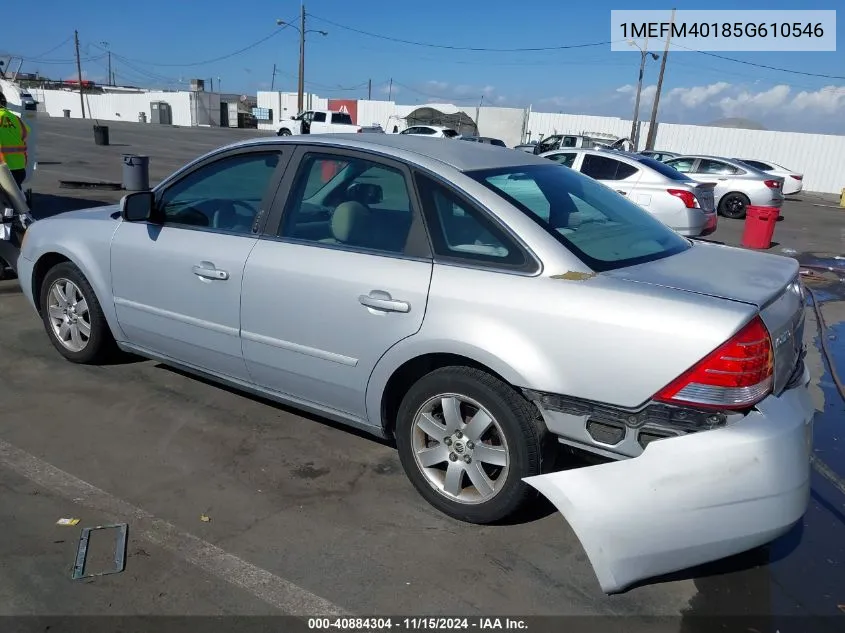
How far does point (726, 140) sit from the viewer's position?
1340 inches

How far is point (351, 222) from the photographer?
11.3ft

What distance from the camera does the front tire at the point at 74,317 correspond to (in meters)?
4.52

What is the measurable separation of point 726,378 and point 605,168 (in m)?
10.3

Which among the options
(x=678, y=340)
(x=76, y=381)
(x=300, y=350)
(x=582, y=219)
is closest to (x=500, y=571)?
(x=678, y=340)

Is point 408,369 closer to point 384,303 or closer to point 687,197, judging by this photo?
point 384,303

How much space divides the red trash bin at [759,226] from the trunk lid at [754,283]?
10.1m

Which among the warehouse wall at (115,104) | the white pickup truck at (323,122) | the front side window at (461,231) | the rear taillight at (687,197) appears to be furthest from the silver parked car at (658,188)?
the warehouse wall at (115,104)

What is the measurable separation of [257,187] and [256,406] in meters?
1.37

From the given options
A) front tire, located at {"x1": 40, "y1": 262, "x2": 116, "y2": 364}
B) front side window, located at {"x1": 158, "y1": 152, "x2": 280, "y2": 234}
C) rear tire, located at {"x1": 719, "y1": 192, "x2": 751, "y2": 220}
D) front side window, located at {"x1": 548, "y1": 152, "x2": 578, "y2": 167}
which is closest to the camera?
front side window, located at {"x1": 158, "y1": 152, "x2": 280, "y2": 234}

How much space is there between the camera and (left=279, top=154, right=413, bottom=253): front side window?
3287mm

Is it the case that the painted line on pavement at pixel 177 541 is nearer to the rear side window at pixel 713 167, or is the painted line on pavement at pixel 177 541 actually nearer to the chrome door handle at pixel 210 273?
the chrome door handle at pixel 210 273

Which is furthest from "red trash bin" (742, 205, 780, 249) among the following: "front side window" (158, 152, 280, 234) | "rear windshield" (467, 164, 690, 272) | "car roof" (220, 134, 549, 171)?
"front side window" (158, 152, 280, 234)

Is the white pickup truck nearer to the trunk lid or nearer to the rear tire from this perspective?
the rear tire

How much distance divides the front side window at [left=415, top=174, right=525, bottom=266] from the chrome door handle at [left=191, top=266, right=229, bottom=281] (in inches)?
47.1
